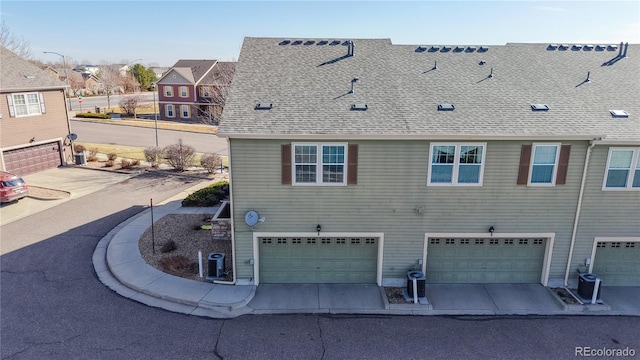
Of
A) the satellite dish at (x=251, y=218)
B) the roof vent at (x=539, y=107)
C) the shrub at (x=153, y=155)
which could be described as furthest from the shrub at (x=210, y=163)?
the roof vent at (x=539, y=107)

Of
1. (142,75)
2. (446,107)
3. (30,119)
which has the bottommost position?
(30,119)

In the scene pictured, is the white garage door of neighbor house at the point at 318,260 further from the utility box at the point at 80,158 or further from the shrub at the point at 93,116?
the shrub at the point at 93,116

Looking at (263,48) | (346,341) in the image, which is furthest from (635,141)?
(263,48)

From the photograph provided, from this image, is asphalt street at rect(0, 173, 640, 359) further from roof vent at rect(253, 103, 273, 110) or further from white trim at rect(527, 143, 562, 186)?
roof vent at rect(253, 103, 273, 110)

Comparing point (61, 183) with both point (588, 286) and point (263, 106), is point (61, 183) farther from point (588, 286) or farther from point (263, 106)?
point (588, 286)

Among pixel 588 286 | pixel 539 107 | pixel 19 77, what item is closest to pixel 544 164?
pixel 539 107

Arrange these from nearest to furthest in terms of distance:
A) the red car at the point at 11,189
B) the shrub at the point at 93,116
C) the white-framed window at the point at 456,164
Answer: the white-framed window at the point at 456,164, the red car at the point at 11,189, the shrub at the point at 93,116

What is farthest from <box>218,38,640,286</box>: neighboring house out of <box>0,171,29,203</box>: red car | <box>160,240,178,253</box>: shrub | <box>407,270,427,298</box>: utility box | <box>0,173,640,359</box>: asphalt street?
<box>0,171,29,203</box>: red car
